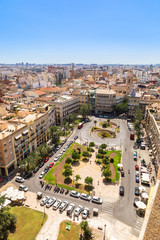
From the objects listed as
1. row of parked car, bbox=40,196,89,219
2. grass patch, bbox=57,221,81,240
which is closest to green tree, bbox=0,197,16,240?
row of parked car, bbox=40,196,89,219

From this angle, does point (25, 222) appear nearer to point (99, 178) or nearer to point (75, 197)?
point (75, 197)

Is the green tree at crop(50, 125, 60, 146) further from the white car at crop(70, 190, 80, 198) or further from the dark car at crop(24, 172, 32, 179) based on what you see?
the white car at crop(70, 190, 80, 198)

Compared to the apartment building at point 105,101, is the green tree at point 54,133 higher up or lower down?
lower down

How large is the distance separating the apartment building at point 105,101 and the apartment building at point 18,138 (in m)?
51.0

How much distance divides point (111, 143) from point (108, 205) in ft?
118

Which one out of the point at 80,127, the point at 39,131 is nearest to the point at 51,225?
the point at 39,131

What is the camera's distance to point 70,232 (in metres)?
35.0

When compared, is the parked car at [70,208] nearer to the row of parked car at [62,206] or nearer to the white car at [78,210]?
the row of parked car at [62,206]

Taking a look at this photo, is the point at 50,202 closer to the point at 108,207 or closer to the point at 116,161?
the point at 108,207

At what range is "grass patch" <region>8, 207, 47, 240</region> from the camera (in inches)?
1352

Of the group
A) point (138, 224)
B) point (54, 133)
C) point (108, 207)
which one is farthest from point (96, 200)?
point (54, 133)

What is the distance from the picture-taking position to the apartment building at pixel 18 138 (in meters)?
50.8

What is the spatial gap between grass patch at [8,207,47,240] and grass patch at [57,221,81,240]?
489cm

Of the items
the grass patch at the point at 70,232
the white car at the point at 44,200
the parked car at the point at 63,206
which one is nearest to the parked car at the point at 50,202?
the white car at the point at 44,200
